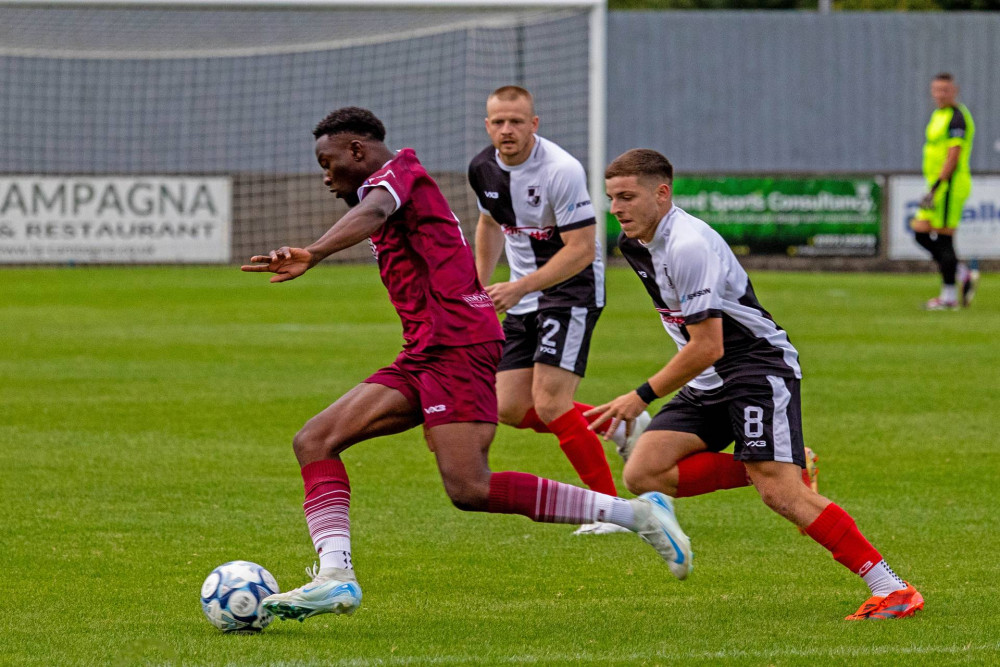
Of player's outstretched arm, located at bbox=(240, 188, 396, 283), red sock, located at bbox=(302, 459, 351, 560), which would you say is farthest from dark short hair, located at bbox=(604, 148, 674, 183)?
red sock, located at bbox=(302, 459, 351, 560)

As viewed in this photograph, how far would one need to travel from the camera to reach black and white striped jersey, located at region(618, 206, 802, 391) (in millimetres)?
5188

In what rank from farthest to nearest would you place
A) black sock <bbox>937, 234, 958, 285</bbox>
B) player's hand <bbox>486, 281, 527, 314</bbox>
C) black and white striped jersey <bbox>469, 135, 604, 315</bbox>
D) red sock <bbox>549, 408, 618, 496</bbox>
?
1. black sock <bbox>937, 234, 958, 285</bbox>
2. black and white striped jersey <bbox>469, 135, 604, 315</bbox>
3. red sock <bbox>549, 408, 618, 496</bbox>
4. player's hand <bbox>486, 281, 527, 314</bbox>

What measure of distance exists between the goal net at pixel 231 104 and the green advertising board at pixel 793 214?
11.5ft

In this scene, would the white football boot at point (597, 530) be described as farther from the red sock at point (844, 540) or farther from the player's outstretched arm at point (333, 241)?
the player's outstretched arm at point (333, 241)

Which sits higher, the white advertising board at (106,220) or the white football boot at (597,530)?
the white advertising board at (106,220)

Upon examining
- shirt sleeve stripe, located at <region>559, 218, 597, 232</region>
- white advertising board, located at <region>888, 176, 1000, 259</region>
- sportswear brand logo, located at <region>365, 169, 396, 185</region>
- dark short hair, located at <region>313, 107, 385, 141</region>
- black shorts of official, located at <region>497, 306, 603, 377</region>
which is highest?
white advertising board, located at <region>888, 176, 1000, 259</region>

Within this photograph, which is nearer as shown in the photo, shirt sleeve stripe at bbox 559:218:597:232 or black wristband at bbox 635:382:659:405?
black wristband at bbox 635:382:659:405

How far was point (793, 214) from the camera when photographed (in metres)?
26.2

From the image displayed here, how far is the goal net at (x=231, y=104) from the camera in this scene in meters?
23.0

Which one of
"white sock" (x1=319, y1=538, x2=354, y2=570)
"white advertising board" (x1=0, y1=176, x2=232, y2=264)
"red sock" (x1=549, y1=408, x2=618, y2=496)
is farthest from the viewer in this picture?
"white advertising board" (x1=0, y1=176, x2=232, y2=264)

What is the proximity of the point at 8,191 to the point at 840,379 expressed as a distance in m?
16.7

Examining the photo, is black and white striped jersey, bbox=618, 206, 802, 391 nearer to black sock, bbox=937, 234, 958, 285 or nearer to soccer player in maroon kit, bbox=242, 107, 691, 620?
soccer player in maroon kit, bbox=242, 107, 691, 620

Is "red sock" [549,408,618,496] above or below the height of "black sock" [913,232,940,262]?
below

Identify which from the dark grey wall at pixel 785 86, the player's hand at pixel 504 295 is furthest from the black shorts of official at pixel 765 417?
the dark grey wall at pixel 785 86
